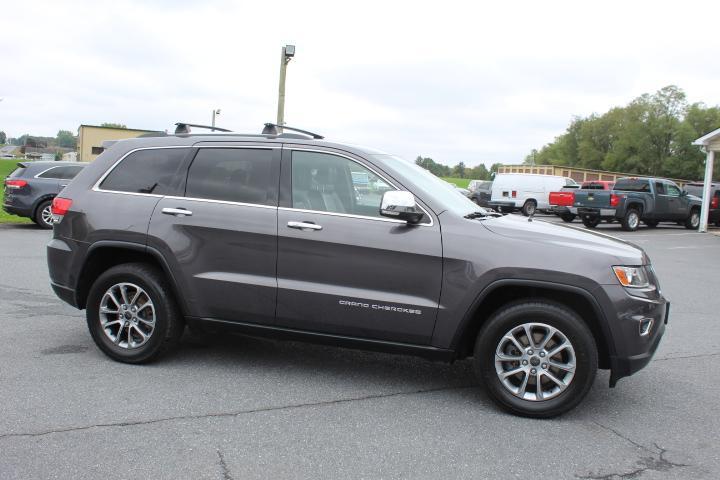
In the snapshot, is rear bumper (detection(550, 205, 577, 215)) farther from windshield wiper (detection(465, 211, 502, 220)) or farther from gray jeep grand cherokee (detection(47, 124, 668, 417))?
gray jeep grand cherokee (detection(47, 124, 668, 417))

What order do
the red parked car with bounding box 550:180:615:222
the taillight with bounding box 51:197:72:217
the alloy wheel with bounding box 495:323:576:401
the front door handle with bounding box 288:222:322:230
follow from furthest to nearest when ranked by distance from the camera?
the red parked car with bounding box 550:180:615:222 → the taillight with bounding box 51:197:72:217 → the front door handle with bounding box 288:222:322:230 → the alloy wheel with bounding box 495:323:576:401

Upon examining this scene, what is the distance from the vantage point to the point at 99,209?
506 cm

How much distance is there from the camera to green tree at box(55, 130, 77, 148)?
7146 inches

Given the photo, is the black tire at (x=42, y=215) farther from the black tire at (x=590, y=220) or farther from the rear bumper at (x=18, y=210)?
the black tire at (x=590, y=220)

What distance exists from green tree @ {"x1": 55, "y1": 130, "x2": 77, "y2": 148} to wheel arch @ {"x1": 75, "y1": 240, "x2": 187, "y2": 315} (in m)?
190

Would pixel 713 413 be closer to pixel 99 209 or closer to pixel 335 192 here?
pixel 335 192

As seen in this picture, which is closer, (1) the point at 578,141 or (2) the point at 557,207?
(2) the point at 557,207

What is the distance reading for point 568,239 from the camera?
424 cm

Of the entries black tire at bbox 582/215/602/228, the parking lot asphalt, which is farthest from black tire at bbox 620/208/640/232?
the parking lot asphalt

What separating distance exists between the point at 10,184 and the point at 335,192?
13396 millimetres

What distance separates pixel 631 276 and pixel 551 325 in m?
0.59

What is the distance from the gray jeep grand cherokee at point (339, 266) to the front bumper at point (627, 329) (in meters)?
0.01

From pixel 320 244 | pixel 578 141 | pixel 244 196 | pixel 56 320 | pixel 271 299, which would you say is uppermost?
pixel 578 141

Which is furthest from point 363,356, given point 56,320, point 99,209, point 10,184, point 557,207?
point 557,207
